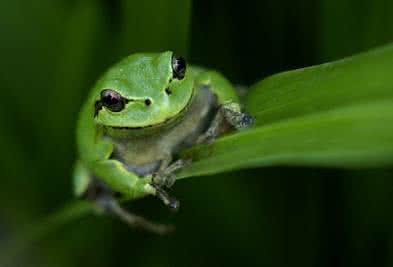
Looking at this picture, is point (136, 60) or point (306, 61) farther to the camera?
point (306, 61)

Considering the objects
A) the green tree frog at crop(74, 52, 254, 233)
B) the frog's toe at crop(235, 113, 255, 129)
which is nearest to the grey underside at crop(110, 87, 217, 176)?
the green tree frog at crop(74, 52, 254, 233)

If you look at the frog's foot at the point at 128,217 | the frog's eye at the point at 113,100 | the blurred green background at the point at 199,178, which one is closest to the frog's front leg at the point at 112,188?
the frog's foot at the point at 128,217

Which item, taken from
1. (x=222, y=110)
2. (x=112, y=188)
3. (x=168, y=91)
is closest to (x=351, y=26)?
(x=222, y=110)

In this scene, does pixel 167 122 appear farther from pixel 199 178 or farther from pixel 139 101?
pixel 199 178

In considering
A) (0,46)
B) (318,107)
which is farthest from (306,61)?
(0,46)

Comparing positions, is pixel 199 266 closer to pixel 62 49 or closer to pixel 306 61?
pixel 306 61

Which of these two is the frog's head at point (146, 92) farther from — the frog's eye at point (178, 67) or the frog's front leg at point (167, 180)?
the frog's front leg at point (167, 180)
